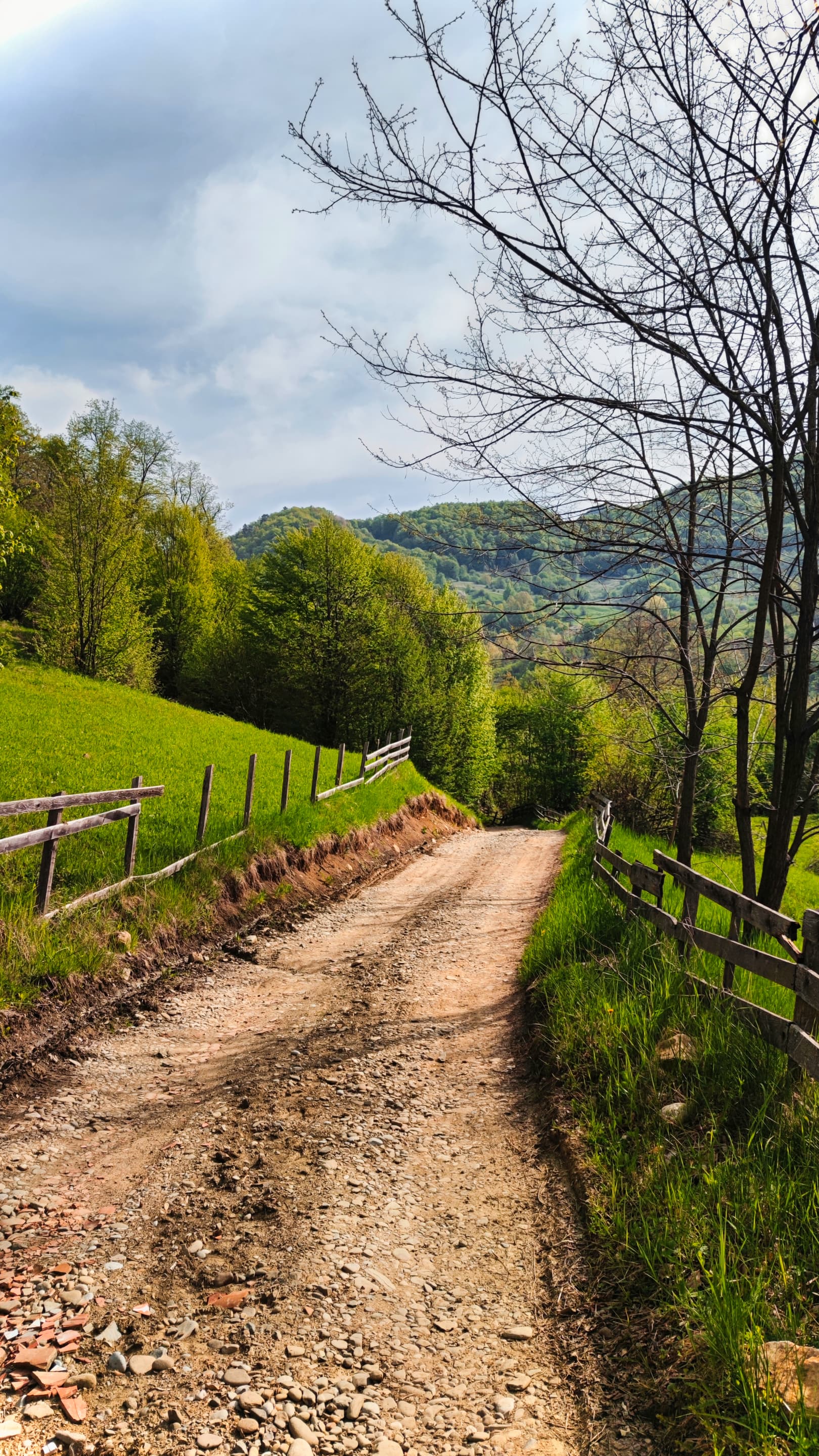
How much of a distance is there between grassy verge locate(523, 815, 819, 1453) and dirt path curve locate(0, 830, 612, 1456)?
1.43 feet

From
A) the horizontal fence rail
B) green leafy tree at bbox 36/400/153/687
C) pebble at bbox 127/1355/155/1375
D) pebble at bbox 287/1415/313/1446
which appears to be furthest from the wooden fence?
green leafy tree at bbox 36/400/153/687

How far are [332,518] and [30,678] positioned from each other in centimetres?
1729

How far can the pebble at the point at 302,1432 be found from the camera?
269cm

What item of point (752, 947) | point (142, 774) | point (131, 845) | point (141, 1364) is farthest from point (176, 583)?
point (141, 1364)

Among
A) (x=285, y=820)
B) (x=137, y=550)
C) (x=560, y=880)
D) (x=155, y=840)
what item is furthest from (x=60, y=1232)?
(x=137, y=550)

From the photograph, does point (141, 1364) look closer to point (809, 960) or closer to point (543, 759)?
point (809, 960)

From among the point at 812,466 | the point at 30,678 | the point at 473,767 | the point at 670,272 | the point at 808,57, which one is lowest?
the point at 473,767

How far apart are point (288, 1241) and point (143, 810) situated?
26.6 ft

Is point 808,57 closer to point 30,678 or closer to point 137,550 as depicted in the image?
point 30,678

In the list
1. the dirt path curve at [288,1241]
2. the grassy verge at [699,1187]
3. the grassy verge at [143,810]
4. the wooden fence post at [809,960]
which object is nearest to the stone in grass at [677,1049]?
the grassy verge at [699,1187]

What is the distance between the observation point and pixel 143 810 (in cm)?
1101

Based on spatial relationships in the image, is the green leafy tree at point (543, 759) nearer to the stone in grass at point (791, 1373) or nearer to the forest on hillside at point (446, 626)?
the forest on hillside at point (446, 626)

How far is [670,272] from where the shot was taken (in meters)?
4.53

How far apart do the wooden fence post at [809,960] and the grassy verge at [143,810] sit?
5.50 metres
